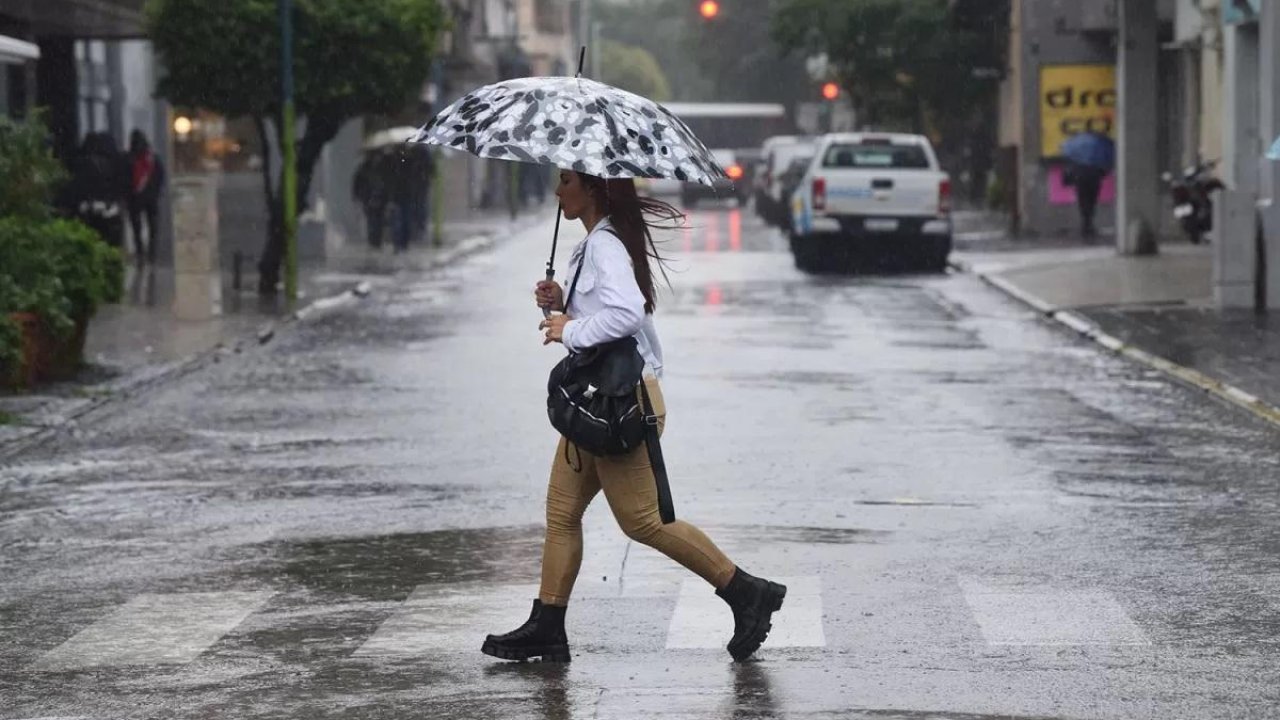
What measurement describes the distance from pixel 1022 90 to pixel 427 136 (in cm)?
3848

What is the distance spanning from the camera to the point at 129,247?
127ft

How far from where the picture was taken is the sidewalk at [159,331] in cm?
1698

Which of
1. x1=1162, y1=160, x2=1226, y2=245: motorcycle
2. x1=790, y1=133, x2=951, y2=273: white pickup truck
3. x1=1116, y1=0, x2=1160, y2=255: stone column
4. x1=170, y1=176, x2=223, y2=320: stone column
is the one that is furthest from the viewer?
x1=790, y1=133, x2=951, y2=273: white pickup truck

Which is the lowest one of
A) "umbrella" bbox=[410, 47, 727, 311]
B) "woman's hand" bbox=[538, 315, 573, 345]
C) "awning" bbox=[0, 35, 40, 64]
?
"woman's hand" bbox=[538, 315, 573, 345]

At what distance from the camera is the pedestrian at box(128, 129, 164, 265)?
35.2 meters

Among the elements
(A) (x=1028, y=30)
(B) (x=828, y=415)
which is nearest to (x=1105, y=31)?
(A) (x=1028, y=30)

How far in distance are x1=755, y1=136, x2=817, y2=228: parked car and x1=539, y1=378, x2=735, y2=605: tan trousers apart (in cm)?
4258

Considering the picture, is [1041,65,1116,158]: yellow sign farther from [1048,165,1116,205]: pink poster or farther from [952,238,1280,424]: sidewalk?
[952,238,1280,424]: sidewalk

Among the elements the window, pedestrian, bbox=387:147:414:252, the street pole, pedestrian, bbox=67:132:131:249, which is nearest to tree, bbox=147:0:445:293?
the street pole

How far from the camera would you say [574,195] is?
8.20 m

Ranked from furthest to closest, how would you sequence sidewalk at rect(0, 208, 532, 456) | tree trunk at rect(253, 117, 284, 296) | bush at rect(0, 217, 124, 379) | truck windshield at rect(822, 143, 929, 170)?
truck windshield at rect(822, 143, 929, 170)
tree trunk at rect(253, 117, 284, 296)
bush at rect(0, 217, 124, 379)
sidewalk at rect(0, 208, 532, 456)

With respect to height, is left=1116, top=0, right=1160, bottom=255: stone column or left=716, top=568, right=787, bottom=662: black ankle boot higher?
left=1116, top=0, right=1160, bottom=255: stone column

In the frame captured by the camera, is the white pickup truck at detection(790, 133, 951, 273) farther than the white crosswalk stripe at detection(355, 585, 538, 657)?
→ Yes

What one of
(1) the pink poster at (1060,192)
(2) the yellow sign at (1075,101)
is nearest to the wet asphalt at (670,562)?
(1) the pink poster at (1060,192)
